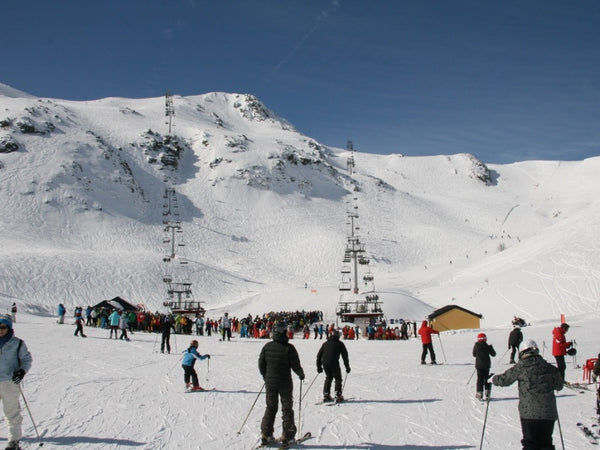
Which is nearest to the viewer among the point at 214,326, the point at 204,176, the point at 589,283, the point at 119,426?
the point at 119,426

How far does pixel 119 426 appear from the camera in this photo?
849cm

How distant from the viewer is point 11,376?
6.83m

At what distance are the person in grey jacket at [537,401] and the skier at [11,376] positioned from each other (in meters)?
6.13

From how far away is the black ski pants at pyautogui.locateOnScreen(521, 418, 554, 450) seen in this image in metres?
5.66

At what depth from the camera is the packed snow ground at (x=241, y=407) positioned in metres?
7.78

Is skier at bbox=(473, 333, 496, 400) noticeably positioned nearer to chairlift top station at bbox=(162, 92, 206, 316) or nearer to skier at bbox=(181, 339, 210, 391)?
skier at bbox=(181, 339, 210, 391)

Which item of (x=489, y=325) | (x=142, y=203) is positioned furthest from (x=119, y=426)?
(x=142, y=203)

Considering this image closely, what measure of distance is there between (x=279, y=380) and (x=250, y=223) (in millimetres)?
87321

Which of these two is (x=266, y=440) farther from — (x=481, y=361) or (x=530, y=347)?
(x=481, y=361)

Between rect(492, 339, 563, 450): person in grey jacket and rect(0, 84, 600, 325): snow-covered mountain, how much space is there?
3571cm

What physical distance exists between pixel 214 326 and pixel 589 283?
94.9 ft

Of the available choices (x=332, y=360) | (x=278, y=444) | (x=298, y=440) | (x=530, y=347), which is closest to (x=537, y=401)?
(x=530, y=347)

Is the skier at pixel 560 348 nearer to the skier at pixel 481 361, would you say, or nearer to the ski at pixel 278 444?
the skier at pixel 481 361

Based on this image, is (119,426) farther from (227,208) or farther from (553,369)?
(227,208)
